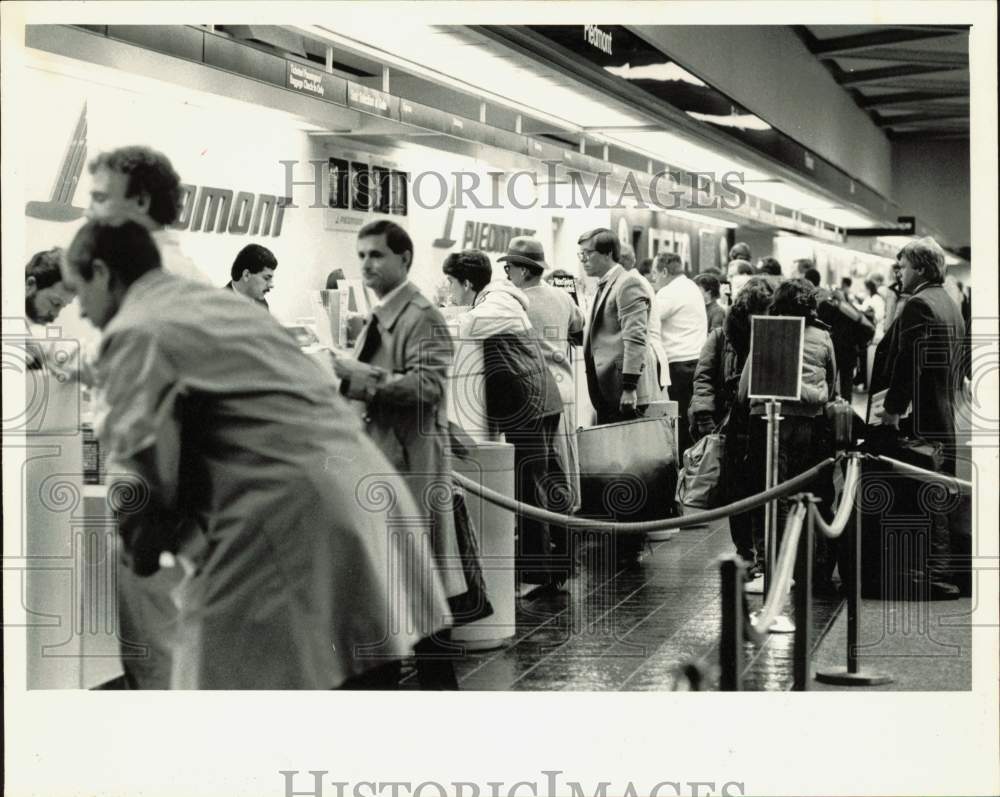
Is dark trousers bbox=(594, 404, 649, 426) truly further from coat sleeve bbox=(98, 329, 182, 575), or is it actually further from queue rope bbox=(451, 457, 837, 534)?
coat sleeve bbox=(98, 329, 182, 575)

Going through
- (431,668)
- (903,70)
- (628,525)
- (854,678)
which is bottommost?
(854,678)

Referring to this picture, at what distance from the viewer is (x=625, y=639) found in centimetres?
631

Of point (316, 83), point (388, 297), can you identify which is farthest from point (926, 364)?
point (316, 83)

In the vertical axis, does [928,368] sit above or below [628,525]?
above

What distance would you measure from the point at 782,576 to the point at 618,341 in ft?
9.14

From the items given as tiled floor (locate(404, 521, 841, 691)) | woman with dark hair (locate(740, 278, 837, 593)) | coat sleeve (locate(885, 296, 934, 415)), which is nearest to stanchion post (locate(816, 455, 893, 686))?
tiled floor (locate(404, 521, 841, 691))

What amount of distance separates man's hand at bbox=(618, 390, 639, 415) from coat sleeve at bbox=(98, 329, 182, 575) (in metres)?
3.06

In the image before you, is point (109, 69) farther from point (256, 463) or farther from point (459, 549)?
point (459, 549)

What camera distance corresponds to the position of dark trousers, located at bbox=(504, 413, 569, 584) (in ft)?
20.7

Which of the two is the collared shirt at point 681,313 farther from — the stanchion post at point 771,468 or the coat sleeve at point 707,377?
the stanchion post at point 771,468

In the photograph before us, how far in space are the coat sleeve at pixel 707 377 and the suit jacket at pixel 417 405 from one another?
7.79ft

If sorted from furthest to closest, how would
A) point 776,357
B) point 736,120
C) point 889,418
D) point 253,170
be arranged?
point 736,120
point 889,418
point 776,357
point 253,170

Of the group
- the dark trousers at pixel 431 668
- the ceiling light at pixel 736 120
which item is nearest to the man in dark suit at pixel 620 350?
the ceiling light at pixel 736 120

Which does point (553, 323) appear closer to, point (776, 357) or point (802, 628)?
Answer: point (776, 357)
